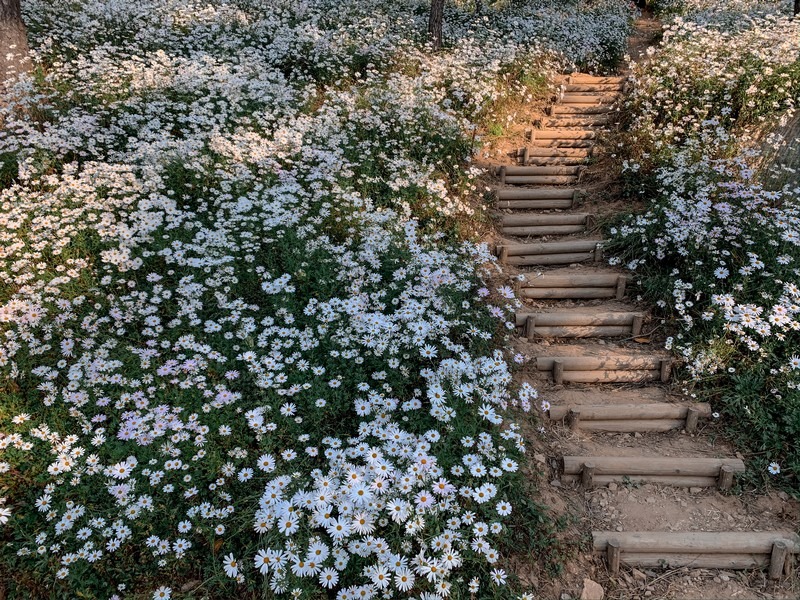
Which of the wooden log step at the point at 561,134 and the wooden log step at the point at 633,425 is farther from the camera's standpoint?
the wooden log step at the point at 561,134

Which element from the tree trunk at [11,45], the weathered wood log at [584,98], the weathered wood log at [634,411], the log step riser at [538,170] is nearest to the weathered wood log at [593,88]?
the weathered wood log at [584,98]

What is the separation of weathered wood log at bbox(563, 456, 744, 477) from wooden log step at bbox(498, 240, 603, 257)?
2948 millimetres

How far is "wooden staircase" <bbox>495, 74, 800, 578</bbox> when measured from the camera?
3703 millimetres

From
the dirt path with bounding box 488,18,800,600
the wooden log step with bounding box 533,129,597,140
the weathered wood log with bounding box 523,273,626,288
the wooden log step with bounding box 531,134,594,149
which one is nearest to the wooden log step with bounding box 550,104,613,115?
the wooden log step with bounding box 533,129,597,140

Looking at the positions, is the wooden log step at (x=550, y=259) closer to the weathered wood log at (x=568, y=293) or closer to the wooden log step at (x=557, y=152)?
the weathered wood log at (x=568, y=293)

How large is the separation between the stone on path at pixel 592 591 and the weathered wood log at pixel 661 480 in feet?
2.75

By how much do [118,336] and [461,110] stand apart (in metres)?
6.26

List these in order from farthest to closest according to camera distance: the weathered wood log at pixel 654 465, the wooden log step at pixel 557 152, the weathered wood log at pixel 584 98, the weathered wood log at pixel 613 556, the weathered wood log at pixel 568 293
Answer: the weathered wood log at pixel 584 98 < the wooden log step at pixel 557 152 < the weathered wood log at pixel 568 293 < the weathered wood log at pixel 654 465 < the weathered wood log at pixel 613 556

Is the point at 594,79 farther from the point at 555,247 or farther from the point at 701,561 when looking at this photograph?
the point at 701,561

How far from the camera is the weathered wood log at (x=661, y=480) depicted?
13.8 feet

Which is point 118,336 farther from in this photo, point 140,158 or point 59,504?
point 140,158

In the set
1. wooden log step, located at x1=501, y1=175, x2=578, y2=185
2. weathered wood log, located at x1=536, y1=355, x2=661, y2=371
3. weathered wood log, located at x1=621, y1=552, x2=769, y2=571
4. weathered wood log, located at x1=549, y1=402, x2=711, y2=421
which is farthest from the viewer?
wooden log step, located at x1=501, y1=175, x2=578, y2=185

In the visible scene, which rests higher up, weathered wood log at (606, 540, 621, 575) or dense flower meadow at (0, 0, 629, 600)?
dense flower meadow at (0, 0, 629, 600)

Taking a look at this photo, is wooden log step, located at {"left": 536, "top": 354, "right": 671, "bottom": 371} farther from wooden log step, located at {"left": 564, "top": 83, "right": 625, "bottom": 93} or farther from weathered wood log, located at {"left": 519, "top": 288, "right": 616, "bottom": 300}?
wooden log step, located at {"left": 564, "top": 83, "right": 625, "bottom": 93}
